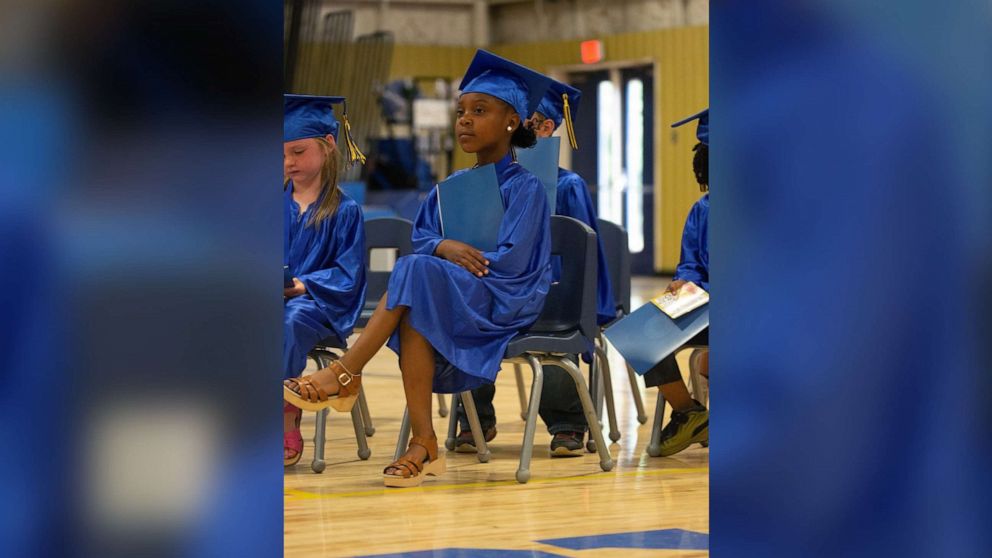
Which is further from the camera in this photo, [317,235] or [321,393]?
[317,235]

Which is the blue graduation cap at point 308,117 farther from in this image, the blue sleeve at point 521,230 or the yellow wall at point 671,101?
the yellow wall at point 671,101

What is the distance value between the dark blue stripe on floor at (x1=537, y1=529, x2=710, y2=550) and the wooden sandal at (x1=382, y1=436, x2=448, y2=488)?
906mm

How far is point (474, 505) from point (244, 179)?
2032 millimetres

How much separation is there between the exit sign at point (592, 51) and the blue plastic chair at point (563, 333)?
11728 mm

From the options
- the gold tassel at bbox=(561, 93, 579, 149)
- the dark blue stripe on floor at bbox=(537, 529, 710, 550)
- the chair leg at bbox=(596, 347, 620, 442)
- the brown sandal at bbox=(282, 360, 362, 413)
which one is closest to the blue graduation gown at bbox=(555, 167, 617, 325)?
the chair leg at bbox=(596, 347, 620, 442)

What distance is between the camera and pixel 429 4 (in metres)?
17.1

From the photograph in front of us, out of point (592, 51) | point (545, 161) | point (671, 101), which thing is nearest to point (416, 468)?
point (545, 161)

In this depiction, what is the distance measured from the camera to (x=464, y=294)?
3992 millimetres

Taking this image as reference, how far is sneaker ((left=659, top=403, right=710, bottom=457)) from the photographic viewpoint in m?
4.55

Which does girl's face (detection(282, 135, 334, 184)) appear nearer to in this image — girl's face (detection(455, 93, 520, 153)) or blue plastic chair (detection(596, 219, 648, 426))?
girl's face (detection(455, 93, 520, 153))

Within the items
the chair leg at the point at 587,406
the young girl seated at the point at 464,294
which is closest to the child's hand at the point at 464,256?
the young girl seated at the point at 464,294

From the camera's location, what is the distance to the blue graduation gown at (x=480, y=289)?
12.8ft

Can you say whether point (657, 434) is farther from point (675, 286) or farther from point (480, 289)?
point (480, 289)

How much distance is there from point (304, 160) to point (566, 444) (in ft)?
4.02
